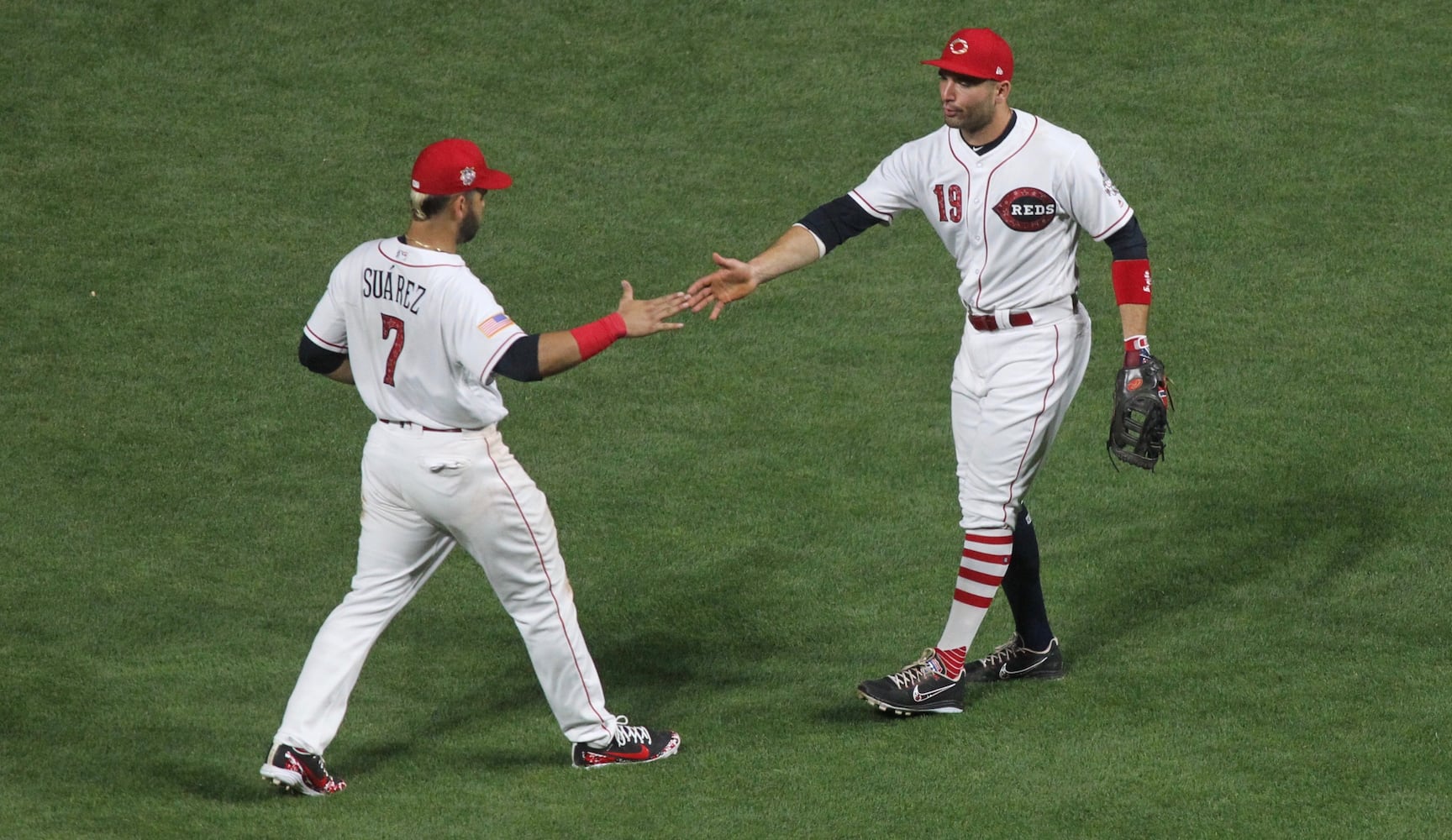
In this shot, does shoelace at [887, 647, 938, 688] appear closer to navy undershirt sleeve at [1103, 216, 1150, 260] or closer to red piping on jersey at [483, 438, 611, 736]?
red piping on jersey at [483, 438, 611, 736]

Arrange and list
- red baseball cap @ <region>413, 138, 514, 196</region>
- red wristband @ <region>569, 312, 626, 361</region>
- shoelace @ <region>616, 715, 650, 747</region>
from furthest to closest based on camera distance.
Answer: shoelace @ <region>616, 715, 650, 747</region> → red baseball cap @ <region>413, 138, 514, 196</region> → red wristband @ <region>569, 312, 626, 361</region>

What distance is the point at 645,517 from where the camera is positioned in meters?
6.99

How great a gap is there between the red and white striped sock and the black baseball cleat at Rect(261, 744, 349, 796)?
6.30 feet

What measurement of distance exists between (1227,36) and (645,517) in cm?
580

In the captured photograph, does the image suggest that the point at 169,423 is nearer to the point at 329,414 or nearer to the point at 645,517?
the point at 329,414

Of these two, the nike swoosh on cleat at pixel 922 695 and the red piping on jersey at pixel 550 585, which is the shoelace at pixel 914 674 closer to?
the nike swoosh on cleat at pixel 922 695

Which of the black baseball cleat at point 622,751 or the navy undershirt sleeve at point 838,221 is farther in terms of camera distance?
the navy undershirt sleeve at point 838,221

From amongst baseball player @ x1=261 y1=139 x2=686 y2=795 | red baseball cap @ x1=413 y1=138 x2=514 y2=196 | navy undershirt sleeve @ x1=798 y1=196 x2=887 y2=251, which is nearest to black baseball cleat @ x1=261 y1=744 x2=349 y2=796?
baseball player @ x1=261 y1=139 x2=686 y2=795

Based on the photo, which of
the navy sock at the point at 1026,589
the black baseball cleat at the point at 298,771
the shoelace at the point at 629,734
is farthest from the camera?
the navy sock at the point at 1026,589

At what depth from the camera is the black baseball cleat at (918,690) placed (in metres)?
5.23

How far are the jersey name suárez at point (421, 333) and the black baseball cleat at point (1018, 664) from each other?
195cm

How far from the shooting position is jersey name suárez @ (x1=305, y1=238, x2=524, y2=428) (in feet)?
14.7

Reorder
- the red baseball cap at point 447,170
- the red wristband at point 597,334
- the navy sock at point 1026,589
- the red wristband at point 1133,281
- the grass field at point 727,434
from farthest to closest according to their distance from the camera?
the navy sock at point 1026,589, the red wristband at point 1133,281, the grass field at point 727,434, the red baseball cap at point 447,170, the red wristband at point 597,334

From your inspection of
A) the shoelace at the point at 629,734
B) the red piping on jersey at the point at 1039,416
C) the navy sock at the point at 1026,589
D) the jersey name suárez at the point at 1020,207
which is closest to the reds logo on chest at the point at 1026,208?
the jersey name suárez at the point at 1020,207
